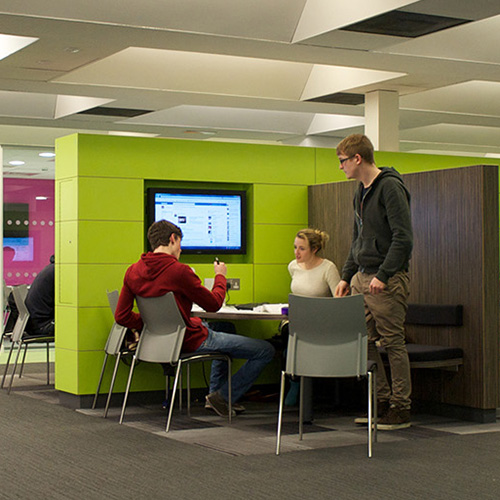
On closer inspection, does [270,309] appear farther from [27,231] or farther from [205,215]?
[27,231]

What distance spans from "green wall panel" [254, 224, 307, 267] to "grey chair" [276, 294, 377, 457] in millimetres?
2556

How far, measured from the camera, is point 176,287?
625 cm

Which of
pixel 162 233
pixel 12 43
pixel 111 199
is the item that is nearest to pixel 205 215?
pixel 111 199

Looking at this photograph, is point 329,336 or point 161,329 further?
point 161,329

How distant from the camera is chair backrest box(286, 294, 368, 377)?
550 centimetres

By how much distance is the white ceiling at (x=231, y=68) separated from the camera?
6.83 meters

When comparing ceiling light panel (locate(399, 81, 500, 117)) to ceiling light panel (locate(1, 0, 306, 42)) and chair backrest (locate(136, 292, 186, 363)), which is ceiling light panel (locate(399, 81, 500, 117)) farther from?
chair backrest (locate(136, 292, 186, 363))

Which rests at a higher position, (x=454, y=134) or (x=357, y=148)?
(x=454, y=134)

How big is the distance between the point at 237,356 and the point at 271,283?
163 cm

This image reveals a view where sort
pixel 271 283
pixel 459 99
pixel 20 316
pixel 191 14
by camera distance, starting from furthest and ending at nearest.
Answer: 1. pixel 459 99
2. pixel 20 316
3. pixel 271 283
4. pixel 191 14

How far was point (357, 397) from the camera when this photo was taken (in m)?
7.62

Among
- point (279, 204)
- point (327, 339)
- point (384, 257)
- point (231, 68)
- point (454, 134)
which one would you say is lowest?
point (327, 339)

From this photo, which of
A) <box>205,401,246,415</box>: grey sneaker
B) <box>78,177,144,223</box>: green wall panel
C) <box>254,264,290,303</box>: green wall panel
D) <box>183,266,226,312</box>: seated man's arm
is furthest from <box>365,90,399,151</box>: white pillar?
<box>183,266,226,312</box>: seated man's arm

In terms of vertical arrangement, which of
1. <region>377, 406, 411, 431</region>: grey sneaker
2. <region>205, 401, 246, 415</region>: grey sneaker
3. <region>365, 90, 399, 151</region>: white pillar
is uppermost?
<region>365, 90, 399, 151</region>: white pillar
